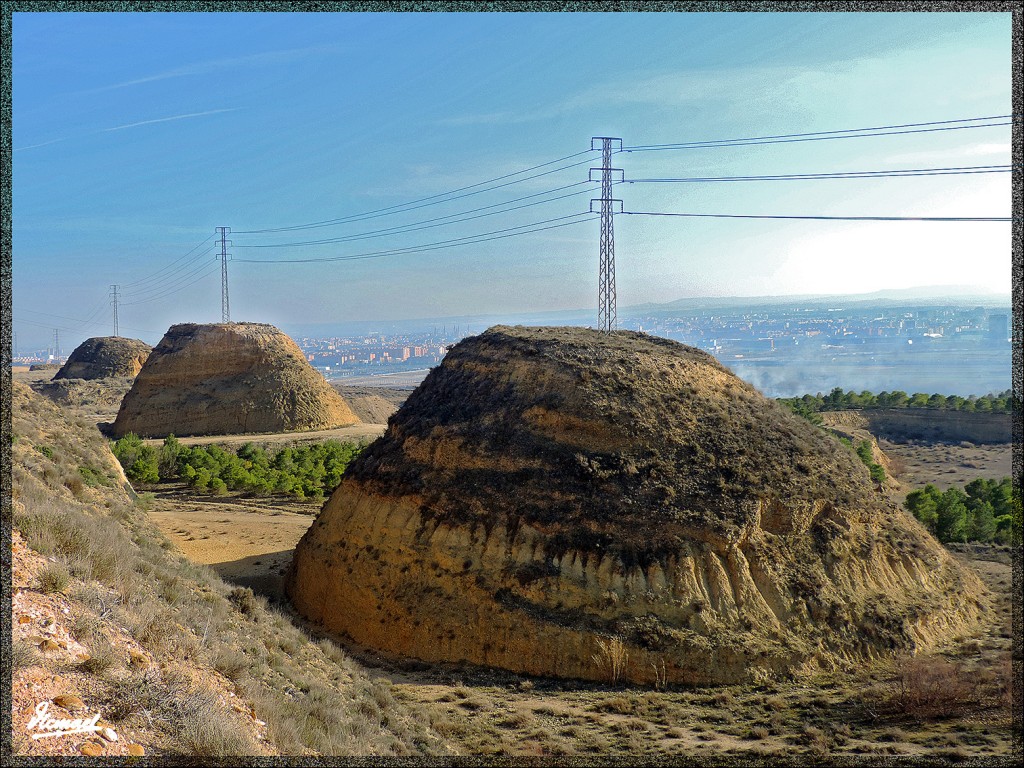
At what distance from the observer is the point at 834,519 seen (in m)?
18.0

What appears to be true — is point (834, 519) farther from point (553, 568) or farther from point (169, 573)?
point (169, 573)

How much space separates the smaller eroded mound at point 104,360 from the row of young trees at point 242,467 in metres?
45.5

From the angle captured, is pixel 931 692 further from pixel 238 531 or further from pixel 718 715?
pixel 238 531

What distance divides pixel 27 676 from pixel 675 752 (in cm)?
965

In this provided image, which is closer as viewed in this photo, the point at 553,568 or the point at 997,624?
the point at 553,568

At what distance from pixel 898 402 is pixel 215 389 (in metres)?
58.5

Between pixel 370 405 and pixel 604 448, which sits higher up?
pixel 604 448

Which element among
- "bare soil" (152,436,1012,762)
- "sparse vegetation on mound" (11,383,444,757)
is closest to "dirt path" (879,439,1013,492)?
"bare soil" (152,436,1012,762)

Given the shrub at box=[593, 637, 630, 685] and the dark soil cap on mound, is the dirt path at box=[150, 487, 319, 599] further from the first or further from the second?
the shrub at box=[593, 637, 630, 685]

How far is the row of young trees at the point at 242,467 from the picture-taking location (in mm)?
38938

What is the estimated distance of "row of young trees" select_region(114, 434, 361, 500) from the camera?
128 ft

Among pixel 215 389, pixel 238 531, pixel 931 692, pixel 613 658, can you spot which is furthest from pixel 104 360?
pixel 931 692

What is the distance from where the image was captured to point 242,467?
41.5 metres

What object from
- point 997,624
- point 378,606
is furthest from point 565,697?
point 997,624
